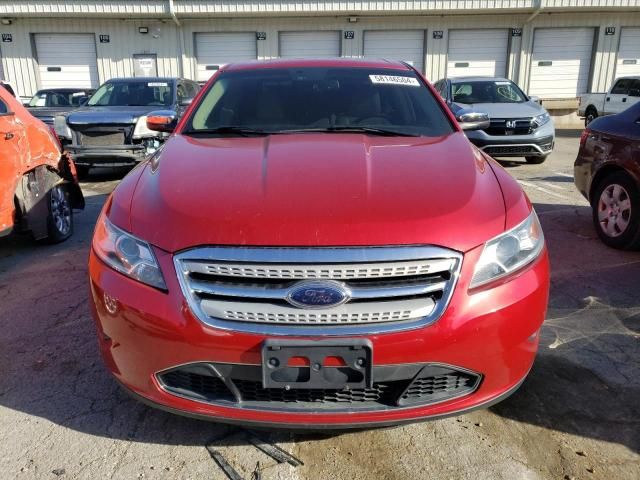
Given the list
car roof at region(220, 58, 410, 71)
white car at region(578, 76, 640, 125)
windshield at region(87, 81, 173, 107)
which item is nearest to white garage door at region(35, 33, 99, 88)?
windshield at region(87, 81, 173, 107)

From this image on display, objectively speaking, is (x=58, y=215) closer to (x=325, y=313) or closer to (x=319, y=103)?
(x=319, y=103)

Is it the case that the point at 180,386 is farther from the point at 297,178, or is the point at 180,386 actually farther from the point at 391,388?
the point at 297,178

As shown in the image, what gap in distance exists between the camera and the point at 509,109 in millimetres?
9289

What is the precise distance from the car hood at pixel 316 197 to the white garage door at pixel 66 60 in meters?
16.8

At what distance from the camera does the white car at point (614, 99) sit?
1399 cm

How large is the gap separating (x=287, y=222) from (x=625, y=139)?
3.93 metres

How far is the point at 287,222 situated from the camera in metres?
1.94

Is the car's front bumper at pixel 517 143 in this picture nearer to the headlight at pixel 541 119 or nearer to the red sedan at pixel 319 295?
the headlight at pixel 541 119

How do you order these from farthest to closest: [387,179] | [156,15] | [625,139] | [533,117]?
[156,15] < [533,117] < [625,139] < [387,179]

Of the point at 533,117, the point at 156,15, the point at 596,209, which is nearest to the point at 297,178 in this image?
the point at 596,209

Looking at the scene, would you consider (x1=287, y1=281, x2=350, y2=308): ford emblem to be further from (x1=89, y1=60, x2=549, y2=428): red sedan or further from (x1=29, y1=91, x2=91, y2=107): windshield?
(x1=29, y1=91, x2=91, y2=107): windshield

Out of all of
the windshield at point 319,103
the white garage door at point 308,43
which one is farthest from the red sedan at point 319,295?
the white garage door at point 308,43

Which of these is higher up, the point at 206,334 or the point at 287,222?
the point at 287,222

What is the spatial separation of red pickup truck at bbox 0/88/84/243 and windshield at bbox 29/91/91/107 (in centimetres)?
746
